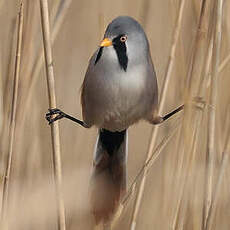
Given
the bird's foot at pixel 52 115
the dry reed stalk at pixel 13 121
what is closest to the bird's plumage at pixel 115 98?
the bird's foot at pixel 52 115

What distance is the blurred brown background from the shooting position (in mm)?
1438

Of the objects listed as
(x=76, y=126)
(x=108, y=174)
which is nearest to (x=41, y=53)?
(x=108, y=174)

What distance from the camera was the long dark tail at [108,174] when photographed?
1.55 meters

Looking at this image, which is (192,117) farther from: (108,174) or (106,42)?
(108,174)

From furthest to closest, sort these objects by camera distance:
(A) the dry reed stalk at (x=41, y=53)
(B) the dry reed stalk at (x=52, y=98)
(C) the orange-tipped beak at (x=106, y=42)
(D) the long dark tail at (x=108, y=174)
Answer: (D) the long dark tail at (x=108, y=174) < (A) the dry reed stalk at (x=41, y=53) < (C) the orange-tipped beak at (x=106, y=42) < (B) the dry reed stalk at (x=52, y=98)

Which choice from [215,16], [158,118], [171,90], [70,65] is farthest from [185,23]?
[215,16]

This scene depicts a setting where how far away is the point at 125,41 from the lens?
1347 millimetres

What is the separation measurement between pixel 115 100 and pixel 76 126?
604mm

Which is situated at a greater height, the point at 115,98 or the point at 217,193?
the point at 115,98

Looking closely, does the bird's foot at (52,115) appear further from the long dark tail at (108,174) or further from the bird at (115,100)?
the long dark tail at (108,174)

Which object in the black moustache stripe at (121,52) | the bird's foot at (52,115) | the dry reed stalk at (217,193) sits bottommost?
the dry reed stalk at (217,193)

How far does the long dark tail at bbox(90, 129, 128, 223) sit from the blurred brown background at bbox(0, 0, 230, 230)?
0.18 feet

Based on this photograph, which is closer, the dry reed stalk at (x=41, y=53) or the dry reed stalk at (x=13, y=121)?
the dry reed stalk at (x=13, y=121)

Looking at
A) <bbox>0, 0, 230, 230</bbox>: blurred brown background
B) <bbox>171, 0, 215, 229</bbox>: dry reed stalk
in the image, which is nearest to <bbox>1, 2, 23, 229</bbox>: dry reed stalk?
<bbox>0, 0, 230, 230</bbox>: blurred brown background
